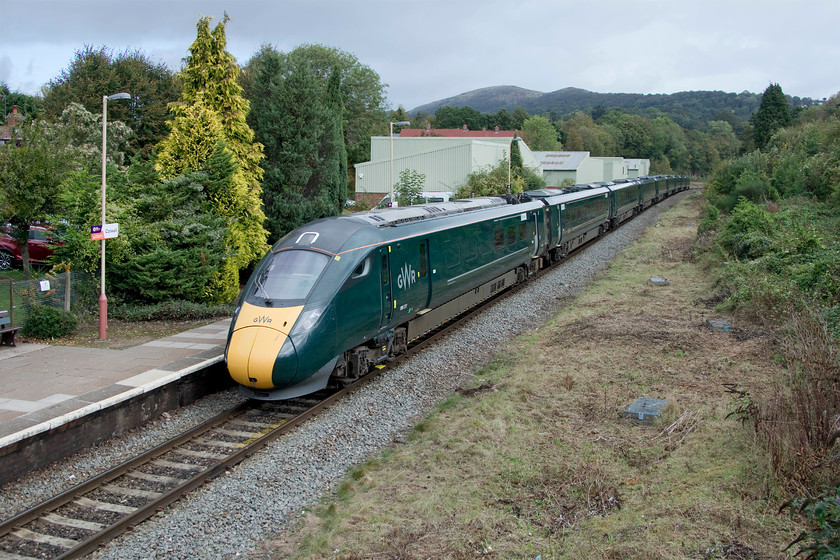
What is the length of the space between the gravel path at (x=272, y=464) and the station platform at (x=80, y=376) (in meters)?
0.61

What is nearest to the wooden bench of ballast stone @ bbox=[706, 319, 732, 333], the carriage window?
the carriage window

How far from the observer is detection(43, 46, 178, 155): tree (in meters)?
30.1

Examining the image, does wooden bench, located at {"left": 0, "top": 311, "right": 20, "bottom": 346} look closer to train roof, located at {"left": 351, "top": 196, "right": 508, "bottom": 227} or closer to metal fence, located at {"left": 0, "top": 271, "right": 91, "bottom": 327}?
metal fence, located at {"left": 0, "top": 271, "right": 91, "bottom": 327}

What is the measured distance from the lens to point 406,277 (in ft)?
39.8

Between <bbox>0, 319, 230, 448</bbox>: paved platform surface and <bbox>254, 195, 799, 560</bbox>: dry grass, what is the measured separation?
4053mm

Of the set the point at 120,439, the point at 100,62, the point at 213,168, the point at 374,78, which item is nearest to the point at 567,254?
the point at 213,168

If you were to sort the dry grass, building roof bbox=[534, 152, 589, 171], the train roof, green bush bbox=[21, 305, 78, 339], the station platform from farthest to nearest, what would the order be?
building roof bbox=[534, 152, 589, 171]
green bush bbox=[21, 305, 78, 339]
the train roof
the station platform
the dry grass

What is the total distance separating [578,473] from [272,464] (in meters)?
3.98

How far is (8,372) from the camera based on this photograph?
10875 mm

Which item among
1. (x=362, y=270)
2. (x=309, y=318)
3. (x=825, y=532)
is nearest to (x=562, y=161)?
(x=362, y=270)

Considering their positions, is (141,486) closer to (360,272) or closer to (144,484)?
(144,484)

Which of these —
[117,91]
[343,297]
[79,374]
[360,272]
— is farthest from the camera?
[117,91]

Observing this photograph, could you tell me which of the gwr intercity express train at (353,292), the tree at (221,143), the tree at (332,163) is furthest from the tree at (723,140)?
the gwr intercity express train at (353,292)

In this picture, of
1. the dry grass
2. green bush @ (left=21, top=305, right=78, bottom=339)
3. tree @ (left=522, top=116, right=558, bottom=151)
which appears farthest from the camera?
tree @ (left=522, top=116, right=558, bottom=151)
